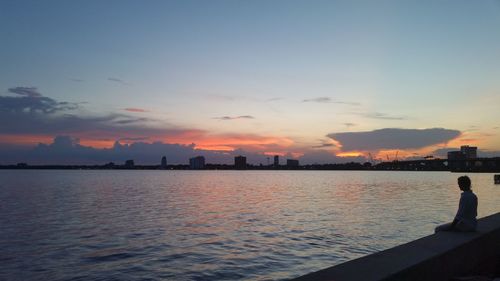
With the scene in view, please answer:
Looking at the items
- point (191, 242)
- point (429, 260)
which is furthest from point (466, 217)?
point (191, 242)

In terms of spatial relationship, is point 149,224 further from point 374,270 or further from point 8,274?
point 374,270

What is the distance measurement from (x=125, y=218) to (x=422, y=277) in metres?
27.6

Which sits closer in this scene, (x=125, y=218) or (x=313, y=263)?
(x=313, y=263)

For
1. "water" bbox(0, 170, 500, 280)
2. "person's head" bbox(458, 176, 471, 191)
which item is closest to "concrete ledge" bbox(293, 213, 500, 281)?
"person's head" bbox(458, 176, 471, 191)

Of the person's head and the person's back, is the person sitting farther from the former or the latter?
the person's head

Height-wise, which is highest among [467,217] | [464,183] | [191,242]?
[464,183]

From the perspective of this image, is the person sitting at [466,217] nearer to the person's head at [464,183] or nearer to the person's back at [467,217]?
the person's back at [467,217]

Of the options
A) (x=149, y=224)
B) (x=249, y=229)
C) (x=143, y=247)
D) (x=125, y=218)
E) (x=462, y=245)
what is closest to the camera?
(x=462, y=245)

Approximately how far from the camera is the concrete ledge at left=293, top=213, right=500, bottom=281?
631 centimetres

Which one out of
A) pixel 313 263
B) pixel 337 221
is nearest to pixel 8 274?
pixel 313 263

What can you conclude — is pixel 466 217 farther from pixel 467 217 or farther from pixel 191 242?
pixel 191 242

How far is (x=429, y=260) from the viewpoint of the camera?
7.22 meters

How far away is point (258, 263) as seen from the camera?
1639 centimetres

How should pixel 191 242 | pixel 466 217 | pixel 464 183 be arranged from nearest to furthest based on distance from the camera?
1. pixel 466 217
2. pixel 464 183
3. pixel 191 242
